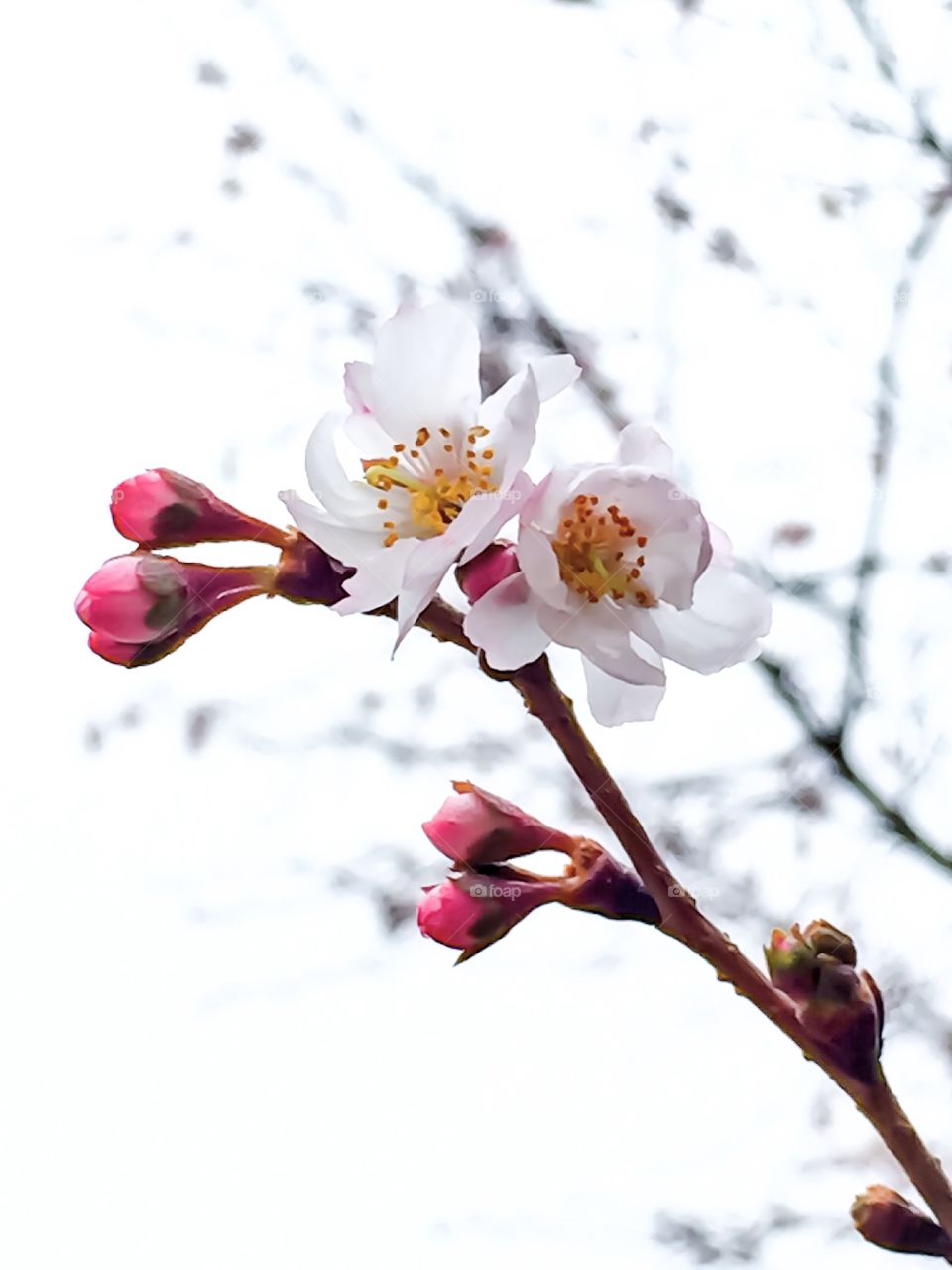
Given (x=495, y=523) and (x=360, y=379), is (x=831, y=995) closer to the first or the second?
(x=495, y=523)

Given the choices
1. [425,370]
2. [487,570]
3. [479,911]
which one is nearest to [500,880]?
[479,911]

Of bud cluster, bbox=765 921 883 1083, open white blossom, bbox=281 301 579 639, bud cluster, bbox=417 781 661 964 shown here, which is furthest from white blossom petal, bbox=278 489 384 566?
bud cluster, bbox=765 921 883 1083

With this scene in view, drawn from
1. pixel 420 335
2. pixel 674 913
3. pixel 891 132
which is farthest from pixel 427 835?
pixel 891 132

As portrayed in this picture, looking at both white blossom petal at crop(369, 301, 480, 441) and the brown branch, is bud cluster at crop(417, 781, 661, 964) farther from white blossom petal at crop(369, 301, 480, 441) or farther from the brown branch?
white blossom petal at crop(369, 301, 480, 441)

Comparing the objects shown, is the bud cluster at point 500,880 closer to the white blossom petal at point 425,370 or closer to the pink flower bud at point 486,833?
the pink flower bud at point 486,833

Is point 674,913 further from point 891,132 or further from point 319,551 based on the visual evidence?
point 891,132

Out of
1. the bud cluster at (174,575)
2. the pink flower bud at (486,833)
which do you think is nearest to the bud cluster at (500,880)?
the pink flower bud at (486,833)
